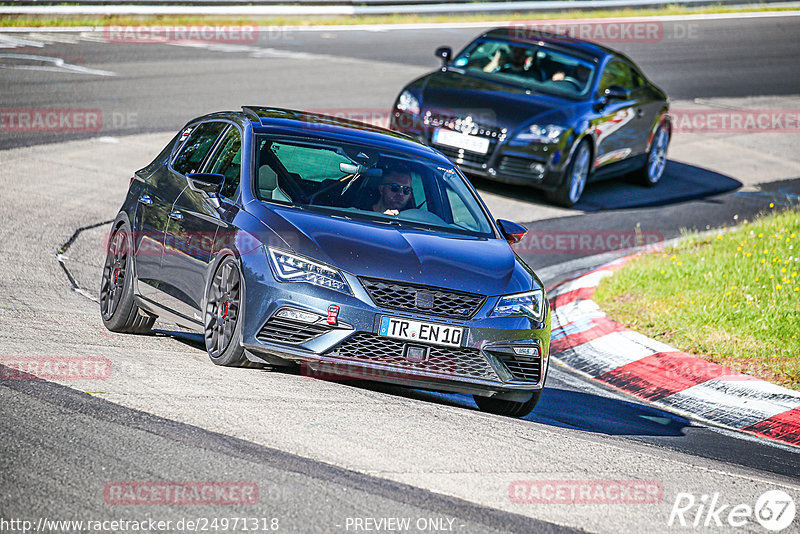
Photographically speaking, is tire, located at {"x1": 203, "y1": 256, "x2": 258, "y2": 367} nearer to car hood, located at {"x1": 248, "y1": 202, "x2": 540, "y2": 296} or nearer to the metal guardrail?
car hood, located at {"x1": 248, "y1": 202, "x2": 540, "y2": 296}

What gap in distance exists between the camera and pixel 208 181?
7.07 metres

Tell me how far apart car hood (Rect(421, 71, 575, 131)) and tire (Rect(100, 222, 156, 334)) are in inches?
257

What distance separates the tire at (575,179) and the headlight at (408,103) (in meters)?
1.92

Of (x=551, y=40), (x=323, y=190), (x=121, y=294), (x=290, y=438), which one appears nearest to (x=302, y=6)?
(x=551, y=40)

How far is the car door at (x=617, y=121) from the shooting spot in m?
14.6

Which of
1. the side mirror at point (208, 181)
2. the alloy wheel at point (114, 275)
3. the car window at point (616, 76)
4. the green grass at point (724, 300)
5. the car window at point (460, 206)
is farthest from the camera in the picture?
the car window at point (616, 76)

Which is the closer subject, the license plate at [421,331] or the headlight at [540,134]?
the license plate at [421,331]

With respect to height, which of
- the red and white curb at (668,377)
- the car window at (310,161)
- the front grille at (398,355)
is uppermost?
the car window at (310,161)

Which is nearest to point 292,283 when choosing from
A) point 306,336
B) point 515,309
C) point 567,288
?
point 306,336

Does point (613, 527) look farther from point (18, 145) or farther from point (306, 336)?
point (18, 145)

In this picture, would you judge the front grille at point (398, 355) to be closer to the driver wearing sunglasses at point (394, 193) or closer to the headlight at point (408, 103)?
the driver wearing sunglasses at point (394, 193)

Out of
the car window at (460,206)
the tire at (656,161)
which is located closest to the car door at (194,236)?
the car window at (460,206)

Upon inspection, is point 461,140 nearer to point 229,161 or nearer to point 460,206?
point 460,206

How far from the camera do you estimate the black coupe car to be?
44.9 ft
